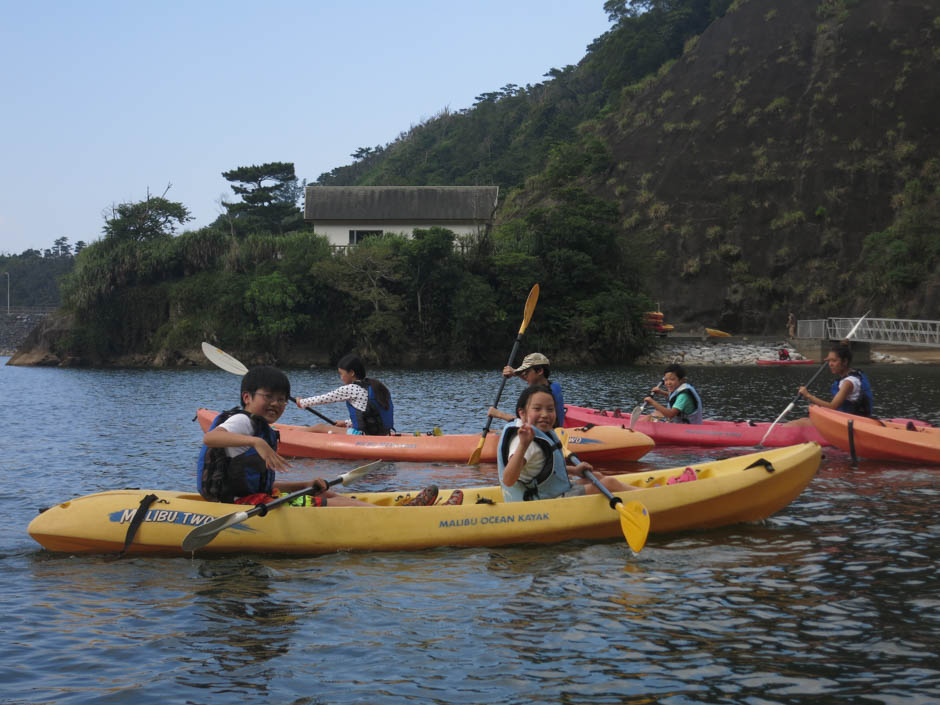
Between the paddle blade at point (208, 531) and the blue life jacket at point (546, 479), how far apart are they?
2.07 m

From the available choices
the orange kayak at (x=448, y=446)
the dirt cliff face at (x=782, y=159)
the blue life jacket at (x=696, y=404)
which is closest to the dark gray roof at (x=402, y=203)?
the dirt cliff face at (x=782, y=159)

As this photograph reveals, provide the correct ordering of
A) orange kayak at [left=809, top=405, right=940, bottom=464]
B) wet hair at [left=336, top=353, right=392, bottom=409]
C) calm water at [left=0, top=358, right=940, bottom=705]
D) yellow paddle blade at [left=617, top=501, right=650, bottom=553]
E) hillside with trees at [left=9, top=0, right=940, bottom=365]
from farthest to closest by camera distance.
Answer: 1. hillside with trees at [left=9, top=0, right=940, bottom=365]
2. wet hair at [left=336, top=353, right=392, bottom=409]
3. orange kayak at [left=809, top=405, right=940, bottom=464]
4. yellow paddle blade at [left=617, top=501, right=650, bottom=553]
5. calm water at [left=0, top=358, right=940, bottom=705]

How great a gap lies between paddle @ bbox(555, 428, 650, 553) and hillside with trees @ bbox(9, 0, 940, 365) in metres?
33.4

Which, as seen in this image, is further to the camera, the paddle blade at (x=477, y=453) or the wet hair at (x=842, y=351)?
the paddle blade at (x=477, y=453)

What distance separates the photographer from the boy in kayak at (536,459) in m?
7.07

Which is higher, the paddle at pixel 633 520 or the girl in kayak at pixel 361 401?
the girl in kayak at pixel 361 401

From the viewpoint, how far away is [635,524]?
7.14 meters

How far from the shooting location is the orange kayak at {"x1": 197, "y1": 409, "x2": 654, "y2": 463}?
1213cm

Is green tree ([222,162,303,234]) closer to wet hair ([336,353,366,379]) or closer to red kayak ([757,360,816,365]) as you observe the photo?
red kayak ([757,360,816,365])

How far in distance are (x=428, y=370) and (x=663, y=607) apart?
109ft

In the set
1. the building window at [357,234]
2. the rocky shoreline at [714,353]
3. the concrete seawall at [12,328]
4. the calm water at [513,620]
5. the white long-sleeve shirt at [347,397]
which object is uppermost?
the building window at [357,234]

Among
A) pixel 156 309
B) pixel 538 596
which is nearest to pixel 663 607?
pixel 538 596

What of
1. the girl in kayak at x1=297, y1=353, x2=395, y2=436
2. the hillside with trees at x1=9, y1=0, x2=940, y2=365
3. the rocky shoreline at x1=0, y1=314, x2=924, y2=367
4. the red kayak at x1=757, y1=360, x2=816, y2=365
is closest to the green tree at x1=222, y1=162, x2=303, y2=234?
the hillside with trees at x1=9, y1=0, x2=940, y2=365

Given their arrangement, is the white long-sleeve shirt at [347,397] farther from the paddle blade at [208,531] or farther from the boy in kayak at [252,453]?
the paddle blade at [208,531]
